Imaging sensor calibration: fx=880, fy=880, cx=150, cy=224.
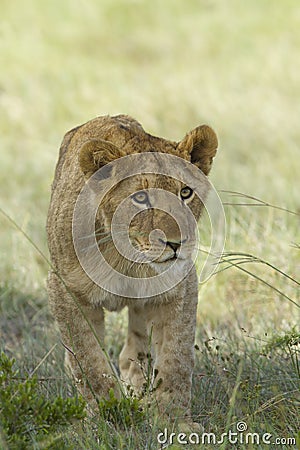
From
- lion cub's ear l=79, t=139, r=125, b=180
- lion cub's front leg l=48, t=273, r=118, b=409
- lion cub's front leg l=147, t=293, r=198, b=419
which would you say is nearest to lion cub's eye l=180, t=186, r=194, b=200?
lion cub's ear l=79, t=139, r=125, b=180

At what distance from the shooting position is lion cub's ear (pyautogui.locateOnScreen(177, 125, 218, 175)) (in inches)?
149

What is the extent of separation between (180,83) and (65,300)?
330 inches

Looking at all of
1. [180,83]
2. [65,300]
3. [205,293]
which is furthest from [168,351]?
[180,83]

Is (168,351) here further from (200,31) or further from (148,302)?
(200,31)

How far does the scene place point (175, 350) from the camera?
3.89 metres

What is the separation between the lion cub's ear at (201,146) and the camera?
3783 millimetres

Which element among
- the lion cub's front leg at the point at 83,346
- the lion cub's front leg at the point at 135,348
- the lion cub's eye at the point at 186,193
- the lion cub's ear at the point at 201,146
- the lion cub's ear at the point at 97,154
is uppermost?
the lion cub's ear at the point at 201,146

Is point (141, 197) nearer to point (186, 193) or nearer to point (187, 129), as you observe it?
point (186, 193)

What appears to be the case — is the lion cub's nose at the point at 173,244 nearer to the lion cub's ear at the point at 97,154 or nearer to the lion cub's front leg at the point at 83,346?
the lion cub's ear at the point at 97,154

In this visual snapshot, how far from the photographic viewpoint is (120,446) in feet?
9.87

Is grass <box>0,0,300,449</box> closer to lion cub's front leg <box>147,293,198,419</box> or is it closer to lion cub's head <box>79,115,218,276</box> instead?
lion cub's front leg <box>147,293,198,419</box>

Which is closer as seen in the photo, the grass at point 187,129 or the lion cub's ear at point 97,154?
the lion cub's ear at point 97,154

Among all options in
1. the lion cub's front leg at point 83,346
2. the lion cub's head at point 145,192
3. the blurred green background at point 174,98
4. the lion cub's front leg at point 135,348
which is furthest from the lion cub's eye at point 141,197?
the blurred green background at point 174,98

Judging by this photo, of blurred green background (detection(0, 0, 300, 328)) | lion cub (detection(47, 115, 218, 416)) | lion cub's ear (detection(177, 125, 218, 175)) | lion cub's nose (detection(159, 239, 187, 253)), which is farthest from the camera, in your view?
blurred green background (detection(0, 0, 300, 328))
